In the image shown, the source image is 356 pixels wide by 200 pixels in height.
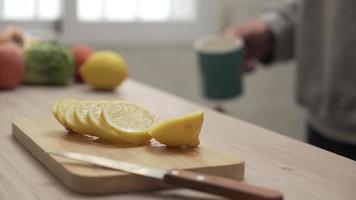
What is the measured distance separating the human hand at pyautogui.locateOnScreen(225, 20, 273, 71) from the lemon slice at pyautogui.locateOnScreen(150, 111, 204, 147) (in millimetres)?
719

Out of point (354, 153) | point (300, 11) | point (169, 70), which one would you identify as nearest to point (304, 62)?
point (300, 11)

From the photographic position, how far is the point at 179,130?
0.72 metres

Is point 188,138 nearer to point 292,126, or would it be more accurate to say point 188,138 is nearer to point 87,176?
point 87,176

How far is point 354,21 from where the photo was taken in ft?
4.23

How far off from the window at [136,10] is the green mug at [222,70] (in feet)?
2.48

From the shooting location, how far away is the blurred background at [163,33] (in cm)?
190

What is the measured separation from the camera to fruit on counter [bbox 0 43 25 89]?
120cm

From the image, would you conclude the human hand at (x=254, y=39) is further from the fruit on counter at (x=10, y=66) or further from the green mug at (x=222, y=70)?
the fruit on counter at (x=10, y=66)

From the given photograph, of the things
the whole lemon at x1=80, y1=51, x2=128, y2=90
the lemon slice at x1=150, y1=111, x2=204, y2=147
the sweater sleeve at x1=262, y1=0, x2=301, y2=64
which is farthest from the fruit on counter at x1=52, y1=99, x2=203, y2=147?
the sweater sleeve at x1=262, y1=0, x2=301, y2=64

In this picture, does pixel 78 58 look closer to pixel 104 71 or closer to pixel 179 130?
pixel 104 71

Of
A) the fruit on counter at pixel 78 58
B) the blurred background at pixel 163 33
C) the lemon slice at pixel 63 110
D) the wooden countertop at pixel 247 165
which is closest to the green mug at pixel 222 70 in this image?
the wooden countertop at pixel 247 165

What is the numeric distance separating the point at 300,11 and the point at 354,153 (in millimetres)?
326

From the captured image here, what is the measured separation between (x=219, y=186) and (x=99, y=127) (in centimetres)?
20

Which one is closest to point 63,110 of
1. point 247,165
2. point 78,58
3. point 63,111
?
point 63,111
